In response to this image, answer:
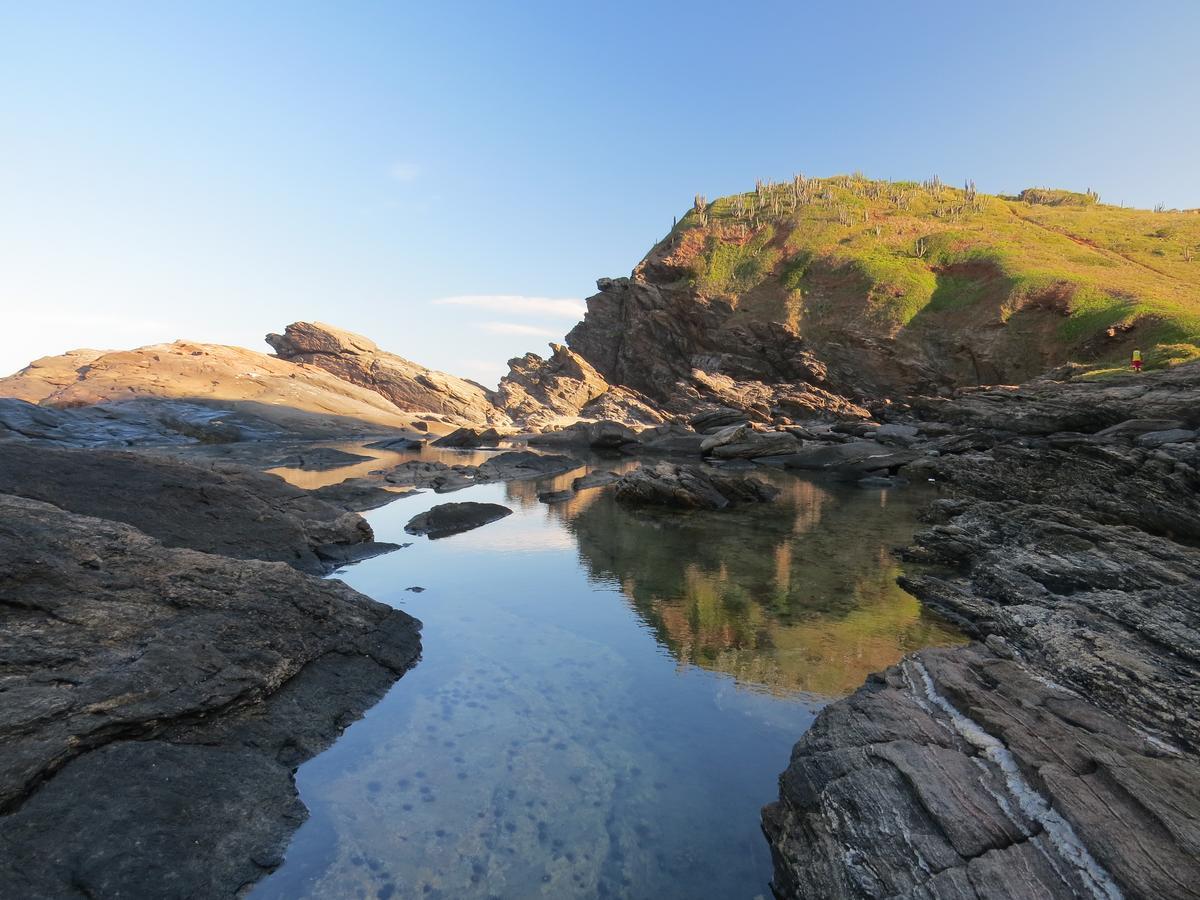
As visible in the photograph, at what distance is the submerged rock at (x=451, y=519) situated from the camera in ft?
67.2

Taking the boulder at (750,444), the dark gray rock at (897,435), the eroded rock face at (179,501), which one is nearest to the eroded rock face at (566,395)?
the boulder at (750,444)

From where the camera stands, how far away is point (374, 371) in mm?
96562

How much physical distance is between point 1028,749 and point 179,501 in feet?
49.9

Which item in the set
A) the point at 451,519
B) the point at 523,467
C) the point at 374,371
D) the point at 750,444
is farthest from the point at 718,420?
the point at 374,371

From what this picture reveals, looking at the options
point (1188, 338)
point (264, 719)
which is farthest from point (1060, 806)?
point (1188, 338)

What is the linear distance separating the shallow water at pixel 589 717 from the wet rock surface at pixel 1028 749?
0.98 meters

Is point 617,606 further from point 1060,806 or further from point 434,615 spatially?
point 1060,806

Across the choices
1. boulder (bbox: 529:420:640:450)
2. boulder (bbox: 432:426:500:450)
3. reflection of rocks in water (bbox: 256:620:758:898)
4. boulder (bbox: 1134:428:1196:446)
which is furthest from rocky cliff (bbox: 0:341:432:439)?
boulder (bbox: 1134:428:1196:446)

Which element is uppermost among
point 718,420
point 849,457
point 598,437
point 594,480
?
point 718,420

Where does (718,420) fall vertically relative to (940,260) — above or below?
below

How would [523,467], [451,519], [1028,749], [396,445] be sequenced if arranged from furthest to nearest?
[396,445], [523,467], [451,519], [1028,749]

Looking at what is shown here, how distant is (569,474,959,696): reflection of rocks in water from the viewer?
1061 centimetres

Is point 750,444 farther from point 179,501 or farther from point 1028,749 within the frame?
point 1028,749

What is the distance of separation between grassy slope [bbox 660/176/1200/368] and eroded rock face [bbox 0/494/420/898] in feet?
181
